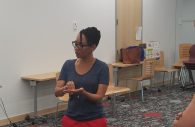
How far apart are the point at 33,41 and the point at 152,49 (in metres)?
3.62

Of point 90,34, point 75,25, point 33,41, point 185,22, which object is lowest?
point 33,41

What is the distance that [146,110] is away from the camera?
19.3ft

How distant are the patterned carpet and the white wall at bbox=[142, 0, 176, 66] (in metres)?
1.41

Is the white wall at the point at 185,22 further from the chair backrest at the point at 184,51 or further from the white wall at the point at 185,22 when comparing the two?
the chair backrest at the point at 184,51

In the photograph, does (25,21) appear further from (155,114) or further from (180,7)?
(180,7)

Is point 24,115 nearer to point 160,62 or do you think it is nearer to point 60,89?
point 60,89

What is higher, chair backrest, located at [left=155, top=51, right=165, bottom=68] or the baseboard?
chair backrest, located at [left=155, top=51, right=165, bottom=68]

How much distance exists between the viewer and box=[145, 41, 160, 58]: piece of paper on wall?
311 inches

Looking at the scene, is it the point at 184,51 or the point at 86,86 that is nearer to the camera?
the point at 86,86

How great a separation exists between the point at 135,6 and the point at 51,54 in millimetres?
2651

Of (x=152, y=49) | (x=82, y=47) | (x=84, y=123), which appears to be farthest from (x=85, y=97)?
(x=152, y=49)

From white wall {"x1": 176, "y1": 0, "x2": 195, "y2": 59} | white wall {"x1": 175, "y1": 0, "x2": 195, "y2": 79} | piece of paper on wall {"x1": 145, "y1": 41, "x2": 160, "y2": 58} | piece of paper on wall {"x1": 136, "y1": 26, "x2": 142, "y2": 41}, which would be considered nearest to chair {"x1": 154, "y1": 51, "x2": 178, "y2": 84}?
piece of paper on wall {"x1": 145, "y1": 41, "x2": 160, "y2": 58}

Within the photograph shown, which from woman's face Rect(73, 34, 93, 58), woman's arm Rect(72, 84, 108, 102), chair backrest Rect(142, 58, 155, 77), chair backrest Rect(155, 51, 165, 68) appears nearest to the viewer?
woman's arm Rect(72, 84, 108, 102)

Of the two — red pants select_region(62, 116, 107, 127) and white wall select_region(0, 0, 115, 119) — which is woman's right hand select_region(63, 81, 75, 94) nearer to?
red pants select_region(62, 116, 107, 127)
